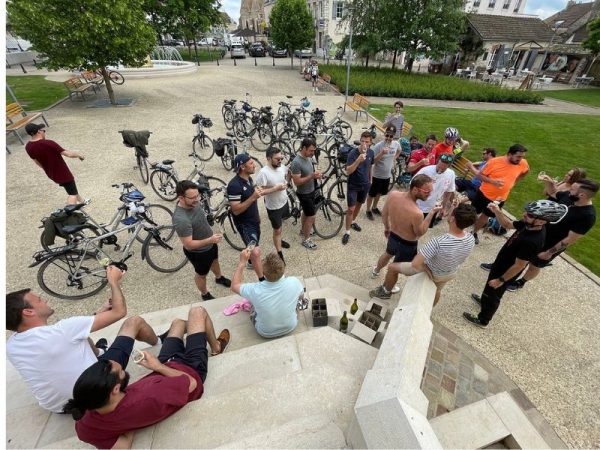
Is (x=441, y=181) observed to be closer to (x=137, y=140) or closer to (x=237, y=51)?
(x=137, y=140)

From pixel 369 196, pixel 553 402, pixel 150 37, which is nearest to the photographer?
pixel 553 402

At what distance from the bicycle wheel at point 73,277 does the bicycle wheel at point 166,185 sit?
2623 mm

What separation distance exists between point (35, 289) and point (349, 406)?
5.40 meters

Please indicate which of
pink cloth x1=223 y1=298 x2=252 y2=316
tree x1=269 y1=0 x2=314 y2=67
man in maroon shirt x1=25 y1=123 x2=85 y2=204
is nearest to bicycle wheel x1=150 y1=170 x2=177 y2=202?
man in maroon shirt x1=25 y1=123 x2=85 y2=204

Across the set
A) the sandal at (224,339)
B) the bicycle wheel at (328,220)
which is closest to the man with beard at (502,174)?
the bicycle wheel at (328,220)

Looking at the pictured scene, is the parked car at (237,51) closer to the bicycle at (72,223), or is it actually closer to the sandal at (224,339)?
the bicycle at (72,223)

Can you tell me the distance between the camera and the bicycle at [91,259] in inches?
171

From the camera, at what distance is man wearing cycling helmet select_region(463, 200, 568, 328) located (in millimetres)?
3326

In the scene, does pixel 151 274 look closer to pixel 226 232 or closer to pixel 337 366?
pixel 226 232

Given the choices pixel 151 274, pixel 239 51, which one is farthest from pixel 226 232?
pixel 239 51

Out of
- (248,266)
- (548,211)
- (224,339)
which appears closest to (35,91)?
(248,266)

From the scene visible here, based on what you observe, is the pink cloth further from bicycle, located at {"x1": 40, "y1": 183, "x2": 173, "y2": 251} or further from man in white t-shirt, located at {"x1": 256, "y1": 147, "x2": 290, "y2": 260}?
bicycle, located at {"x1": 40, "y1": 183, "x2": 173, "y2": 251}

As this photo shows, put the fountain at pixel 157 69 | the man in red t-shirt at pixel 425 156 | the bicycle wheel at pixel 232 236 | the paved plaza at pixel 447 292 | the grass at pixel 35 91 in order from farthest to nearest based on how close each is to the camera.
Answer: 1. the fountain at pixel 157 69
2. the grass at pixel 35 91
3. the man in red t-shirt at pixel 425 156
4. the bicycle wheel at pixel 232 236
5. the paved plaza at pixel 447 292

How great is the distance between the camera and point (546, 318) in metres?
4.45
